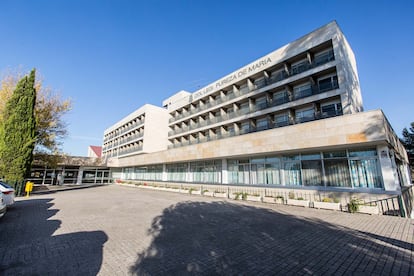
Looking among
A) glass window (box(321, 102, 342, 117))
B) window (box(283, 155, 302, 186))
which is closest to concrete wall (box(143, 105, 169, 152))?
window (box(283, 155, 302, 186))

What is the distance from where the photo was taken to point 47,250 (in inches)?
197

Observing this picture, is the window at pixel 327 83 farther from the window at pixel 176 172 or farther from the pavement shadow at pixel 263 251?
the window at pixel 176 172

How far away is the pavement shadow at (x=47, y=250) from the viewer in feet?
13.3

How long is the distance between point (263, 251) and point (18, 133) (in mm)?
21236

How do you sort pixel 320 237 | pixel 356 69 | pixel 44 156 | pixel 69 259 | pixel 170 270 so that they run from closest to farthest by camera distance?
pixel 170 270, pixel 69 259, pixel 320 237, pixel 44 156, pixel 356 69

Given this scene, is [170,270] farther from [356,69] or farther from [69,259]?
[356,69]

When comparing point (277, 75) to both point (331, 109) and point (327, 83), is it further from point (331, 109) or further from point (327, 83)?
point (331, 109)

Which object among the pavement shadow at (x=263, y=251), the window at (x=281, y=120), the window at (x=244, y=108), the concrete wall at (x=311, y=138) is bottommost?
the pavement shadow at (x=263, y=251)

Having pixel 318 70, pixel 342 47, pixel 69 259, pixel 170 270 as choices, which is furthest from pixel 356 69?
pixel 69 259

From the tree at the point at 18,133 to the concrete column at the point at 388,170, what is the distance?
2735cm

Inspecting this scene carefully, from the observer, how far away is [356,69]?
23.2 meters

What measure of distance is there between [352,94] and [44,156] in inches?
1351

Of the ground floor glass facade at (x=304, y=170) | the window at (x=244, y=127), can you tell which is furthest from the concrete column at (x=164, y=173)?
the window at (x=244, y=127)

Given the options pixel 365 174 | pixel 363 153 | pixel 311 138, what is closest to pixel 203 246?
pixel 311 138
